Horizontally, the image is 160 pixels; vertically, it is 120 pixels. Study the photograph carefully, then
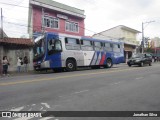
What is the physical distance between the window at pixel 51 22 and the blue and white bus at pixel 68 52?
25.8 ft

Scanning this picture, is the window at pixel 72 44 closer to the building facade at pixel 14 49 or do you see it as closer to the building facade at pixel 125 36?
the building facade at pixel 14 49

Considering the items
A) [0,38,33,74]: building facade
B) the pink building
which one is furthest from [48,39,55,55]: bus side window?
the pink building

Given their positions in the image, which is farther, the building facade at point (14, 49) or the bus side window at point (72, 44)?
the building facade at point (14, 49)

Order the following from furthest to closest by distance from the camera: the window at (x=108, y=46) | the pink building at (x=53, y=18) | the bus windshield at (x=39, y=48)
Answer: the pink building at (x=53, y=18), the window at (x=108, y=46), the bus windshield at (x=39, y=48)

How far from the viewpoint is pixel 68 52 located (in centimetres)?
1858

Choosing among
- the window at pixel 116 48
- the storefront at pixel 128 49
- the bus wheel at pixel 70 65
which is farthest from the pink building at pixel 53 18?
the storefront at pixel 128 49

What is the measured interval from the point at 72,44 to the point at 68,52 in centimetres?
102

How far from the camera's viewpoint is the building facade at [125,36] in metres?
46.7

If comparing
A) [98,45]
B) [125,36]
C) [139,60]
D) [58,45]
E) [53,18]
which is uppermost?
[53,18]

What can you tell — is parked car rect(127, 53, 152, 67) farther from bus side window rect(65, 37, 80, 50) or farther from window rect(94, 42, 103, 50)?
bus side window rect(65, 37, 80, 50)

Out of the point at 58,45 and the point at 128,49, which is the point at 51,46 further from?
the point at 128,49

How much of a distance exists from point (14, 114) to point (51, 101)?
1.55 meters

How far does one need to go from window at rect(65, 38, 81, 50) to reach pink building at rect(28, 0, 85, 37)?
615 centimetres

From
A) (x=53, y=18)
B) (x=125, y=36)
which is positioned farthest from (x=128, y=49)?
(x=53, y=18)
